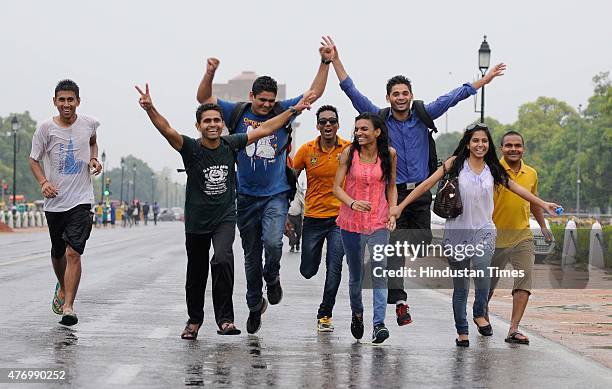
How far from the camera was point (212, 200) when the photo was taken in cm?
1012

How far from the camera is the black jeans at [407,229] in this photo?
34.7ft

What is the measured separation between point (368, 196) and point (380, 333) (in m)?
1.15

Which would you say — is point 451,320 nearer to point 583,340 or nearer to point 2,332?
point 583,340

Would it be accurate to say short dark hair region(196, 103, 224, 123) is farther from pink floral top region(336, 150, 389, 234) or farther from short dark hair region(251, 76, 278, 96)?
pink floral top region(336, 150, 389, 234)

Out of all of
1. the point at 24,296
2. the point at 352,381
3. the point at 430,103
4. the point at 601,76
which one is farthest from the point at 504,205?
the point at 601,76

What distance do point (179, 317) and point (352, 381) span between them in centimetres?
471

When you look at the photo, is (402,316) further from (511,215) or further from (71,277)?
(71,277)

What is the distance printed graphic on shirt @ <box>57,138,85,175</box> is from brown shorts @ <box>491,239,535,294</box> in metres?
3.91

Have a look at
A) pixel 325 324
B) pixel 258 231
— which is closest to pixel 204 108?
pixel 258 231

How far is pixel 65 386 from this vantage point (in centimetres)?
741

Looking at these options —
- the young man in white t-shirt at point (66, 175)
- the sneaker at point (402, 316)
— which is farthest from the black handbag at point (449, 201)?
the young man in white t-shirt at point (66, 175)

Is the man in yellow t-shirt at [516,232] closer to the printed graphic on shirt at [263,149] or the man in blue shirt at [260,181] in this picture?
the man in blue shirt at [260,181]

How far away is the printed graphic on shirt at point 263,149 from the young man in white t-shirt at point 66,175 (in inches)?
58.4

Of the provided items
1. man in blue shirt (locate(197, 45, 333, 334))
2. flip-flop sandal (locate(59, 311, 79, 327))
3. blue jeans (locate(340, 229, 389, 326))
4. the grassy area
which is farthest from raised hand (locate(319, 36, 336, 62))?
the grassy area
